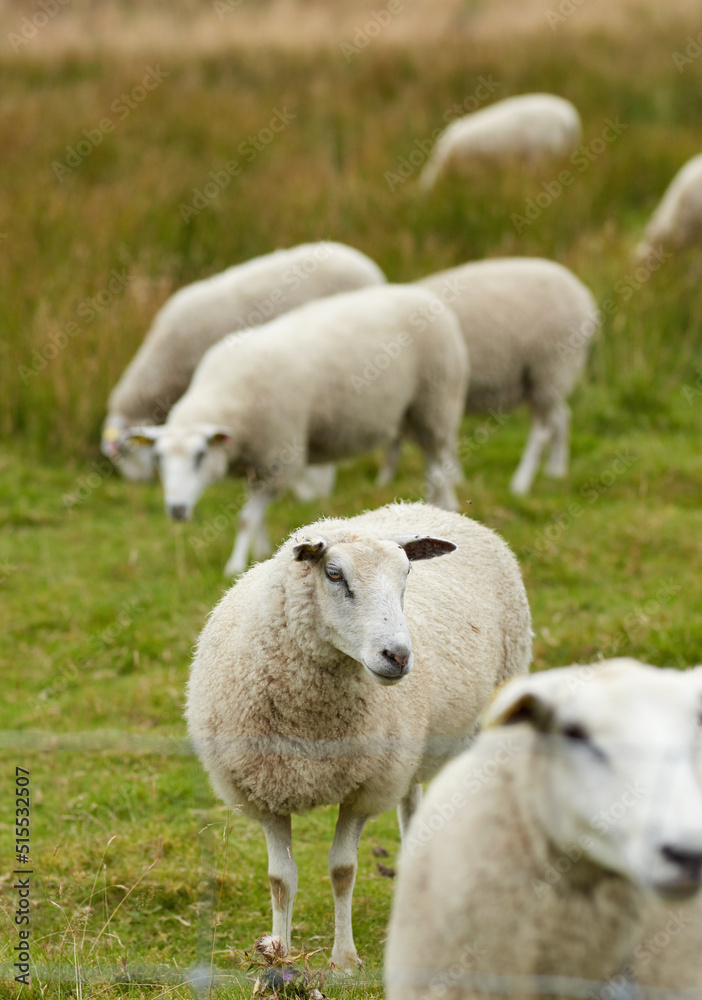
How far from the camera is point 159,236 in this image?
393 inches

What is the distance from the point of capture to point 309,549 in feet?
9.92

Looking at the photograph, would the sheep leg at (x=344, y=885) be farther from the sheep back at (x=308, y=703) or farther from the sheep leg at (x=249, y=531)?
the sheep leg at (x=249, y=531)

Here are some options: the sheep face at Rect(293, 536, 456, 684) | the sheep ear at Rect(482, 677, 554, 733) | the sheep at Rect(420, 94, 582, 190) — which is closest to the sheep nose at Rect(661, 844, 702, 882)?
the sheep ear at Rect(482, 677, 554, 733)

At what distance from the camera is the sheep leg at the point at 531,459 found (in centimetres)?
745

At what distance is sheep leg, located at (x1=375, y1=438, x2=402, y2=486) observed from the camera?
7656 millimetres

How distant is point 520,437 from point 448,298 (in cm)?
142

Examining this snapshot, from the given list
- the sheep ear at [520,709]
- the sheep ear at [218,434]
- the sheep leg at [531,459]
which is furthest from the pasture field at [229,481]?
the sheep ear at [520,709]

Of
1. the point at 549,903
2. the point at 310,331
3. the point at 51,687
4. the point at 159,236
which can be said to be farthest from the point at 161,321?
the point at 549,903

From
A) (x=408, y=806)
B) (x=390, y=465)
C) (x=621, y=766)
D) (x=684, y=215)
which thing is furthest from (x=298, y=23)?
(x=621, y=766)

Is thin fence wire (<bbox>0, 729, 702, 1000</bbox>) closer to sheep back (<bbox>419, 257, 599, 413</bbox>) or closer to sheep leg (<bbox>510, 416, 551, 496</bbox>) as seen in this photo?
sheep leg (<bbox>510, 416, 551, 496</bbox>)

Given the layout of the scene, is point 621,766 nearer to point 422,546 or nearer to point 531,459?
point 422,546

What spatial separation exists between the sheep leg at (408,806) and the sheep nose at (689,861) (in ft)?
7.60

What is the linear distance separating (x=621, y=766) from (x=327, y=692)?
1.50 m

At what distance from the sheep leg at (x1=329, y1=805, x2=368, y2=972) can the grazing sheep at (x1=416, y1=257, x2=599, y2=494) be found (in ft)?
14.7
